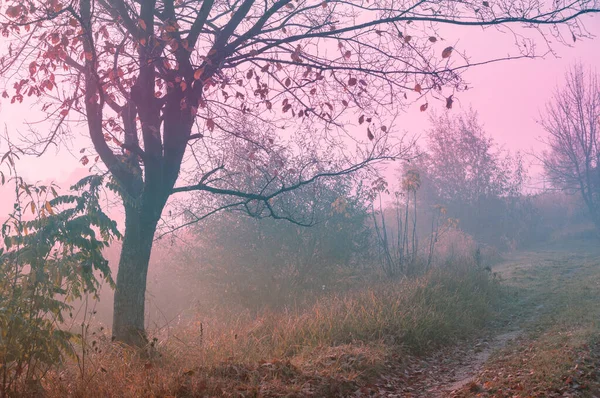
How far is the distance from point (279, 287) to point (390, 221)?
822 inches

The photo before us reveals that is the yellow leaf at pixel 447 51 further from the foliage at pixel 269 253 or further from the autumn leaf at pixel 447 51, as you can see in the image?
the foliage at pixel 269 253

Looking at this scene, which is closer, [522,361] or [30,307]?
[30,307]

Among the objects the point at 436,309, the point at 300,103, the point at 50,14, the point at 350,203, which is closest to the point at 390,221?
the point at 350,203

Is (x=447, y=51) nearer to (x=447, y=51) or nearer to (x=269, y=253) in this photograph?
(x=447, y=51)

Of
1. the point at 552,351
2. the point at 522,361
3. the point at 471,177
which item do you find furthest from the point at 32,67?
the point at 471,177

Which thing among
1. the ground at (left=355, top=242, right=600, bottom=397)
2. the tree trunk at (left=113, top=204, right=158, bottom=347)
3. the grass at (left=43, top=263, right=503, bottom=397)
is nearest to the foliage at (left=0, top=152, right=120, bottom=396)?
the grass at (left=43, top=263, right=503, bottom=397)

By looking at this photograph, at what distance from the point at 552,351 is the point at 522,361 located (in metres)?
0.53

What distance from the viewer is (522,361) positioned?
725 centimetres

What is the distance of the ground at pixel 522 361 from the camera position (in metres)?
5.98

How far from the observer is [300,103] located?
25.9 ft

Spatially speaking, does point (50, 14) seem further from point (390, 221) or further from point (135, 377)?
point (390, 221)

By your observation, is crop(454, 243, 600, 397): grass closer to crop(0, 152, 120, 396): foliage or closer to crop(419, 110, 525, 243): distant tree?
crop(0, 152, 120, 396): foliage

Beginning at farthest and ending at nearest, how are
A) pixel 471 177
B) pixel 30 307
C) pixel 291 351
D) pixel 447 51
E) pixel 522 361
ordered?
pixel 471 177, pixel 291 351, pixel 522 361, pixel 447 51, pixel 30 307

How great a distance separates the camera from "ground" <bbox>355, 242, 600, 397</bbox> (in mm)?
5977
